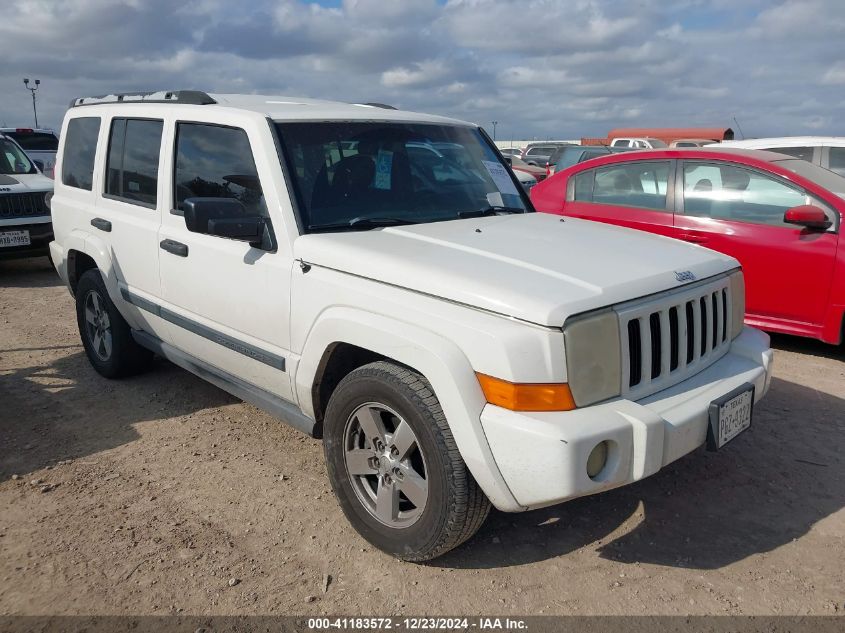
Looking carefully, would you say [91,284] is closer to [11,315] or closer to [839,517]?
[11,315]

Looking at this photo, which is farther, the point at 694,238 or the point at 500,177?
the point at 694,238

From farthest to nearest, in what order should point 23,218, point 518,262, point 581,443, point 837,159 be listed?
point 23,218
point 837,159
point 518,262
point 581,443

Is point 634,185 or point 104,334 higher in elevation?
point 634,185

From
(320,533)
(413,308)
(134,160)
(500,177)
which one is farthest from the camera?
(134,160)

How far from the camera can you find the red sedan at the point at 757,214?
5312 millimetres

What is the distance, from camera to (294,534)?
10.6 ft

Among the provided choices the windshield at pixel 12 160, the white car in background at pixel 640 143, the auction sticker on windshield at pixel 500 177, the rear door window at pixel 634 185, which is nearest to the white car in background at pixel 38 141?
the windshield at pixel 12 160

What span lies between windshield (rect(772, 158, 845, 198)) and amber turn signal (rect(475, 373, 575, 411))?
417 centimetres

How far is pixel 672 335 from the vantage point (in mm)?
2957

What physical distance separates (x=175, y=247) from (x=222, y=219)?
2.65ft

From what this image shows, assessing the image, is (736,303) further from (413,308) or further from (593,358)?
(413,308)

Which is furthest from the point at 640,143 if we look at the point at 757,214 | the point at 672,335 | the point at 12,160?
the point at 672,335

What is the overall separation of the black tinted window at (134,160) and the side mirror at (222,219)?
105 cm

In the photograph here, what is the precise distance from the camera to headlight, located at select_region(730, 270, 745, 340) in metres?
3.42
